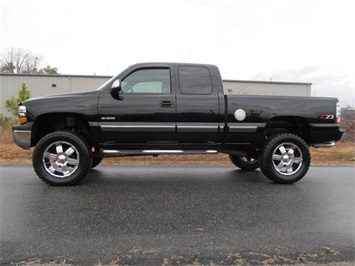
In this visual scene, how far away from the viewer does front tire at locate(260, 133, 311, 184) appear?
227 inches

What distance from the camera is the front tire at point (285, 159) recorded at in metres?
5.76

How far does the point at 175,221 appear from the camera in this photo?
379 centimetres

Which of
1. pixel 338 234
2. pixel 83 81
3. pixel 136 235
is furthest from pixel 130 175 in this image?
pixel 83 81

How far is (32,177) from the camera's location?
20.1ft

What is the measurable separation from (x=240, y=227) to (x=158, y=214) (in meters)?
1.03

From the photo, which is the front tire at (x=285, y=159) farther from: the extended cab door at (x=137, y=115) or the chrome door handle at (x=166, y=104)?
the chrome door handle at (x=166, y=104)

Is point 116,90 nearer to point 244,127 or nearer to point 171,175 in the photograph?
point 171,175

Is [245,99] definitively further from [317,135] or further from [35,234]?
[35,234]

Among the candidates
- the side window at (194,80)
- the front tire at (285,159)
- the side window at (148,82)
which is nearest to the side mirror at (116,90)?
the side window at (148,82)

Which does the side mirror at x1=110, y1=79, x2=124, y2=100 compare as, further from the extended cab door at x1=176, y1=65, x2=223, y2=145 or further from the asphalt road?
the asphalt road

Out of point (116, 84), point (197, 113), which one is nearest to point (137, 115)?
point (116, 84)

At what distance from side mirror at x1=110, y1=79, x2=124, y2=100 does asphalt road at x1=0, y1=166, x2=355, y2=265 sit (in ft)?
4.97

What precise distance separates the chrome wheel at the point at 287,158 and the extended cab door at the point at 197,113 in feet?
3.67

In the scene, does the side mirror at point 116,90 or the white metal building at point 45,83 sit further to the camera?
the white metal building at point 45,83
